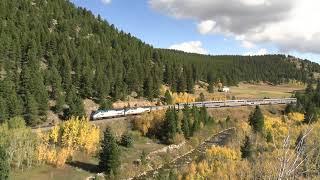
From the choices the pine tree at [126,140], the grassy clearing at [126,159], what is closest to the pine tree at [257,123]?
the grassy clearing at [126,159]

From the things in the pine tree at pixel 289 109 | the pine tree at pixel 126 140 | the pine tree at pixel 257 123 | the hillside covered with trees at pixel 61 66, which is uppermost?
the hillside covered with trees at pixel 61 66

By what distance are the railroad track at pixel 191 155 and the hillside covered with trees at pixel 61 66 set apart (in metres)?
29.3

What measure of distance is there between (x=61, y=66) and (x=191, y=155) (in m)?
56.9

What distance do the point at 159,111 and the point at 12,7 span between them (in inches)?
3195

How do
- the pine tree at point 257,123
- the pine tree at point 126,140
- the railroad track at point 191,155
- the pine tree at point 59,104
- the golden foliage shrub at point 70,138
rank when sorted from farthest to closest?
the pine tree at point 257,123 < the pine tree at point 59,104 < the pine tree at point 126,140 < the golden foliage shrub at point 70,138 < the railroad track at point 191,155

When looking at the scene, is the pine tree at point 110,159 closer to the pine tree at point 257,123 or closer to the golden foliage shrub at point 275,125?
the golden foliage shrub at point 275,125

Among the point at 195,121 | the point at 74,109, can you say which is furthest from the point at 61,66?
the point at 195,121

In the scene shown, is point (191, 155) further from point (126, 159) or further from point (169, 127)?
point (126, 159)

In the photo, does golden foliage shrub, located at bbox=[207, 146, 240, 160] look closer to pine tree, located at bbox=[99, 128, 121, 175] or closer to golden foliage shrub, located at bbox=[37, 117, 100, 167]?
pine tree, located at bbox=[99, 128, 121, 175]

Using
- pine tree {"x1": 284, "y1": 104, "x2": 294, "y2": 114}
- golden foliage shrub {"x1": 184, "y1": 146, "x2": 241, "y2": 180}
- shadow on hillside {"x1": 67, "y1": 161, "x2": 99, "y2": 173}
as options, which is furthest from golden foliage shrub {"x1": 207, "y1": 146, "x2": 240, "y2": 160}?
pine tree {"x1": 284, "y1": 104, "x2": 294, "y2": 114}

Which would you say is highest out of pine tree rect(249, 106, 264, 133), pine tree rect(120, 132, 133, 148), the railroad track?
pine tree rect(249, 106, 264, 133)

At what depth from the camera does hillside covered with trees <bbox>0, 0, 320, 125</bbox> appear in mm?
110562

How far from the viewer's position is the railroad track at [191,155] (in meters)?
84.1

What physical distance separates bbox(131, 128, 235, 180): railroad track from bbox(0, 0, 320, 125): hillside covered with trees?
2925 cm
